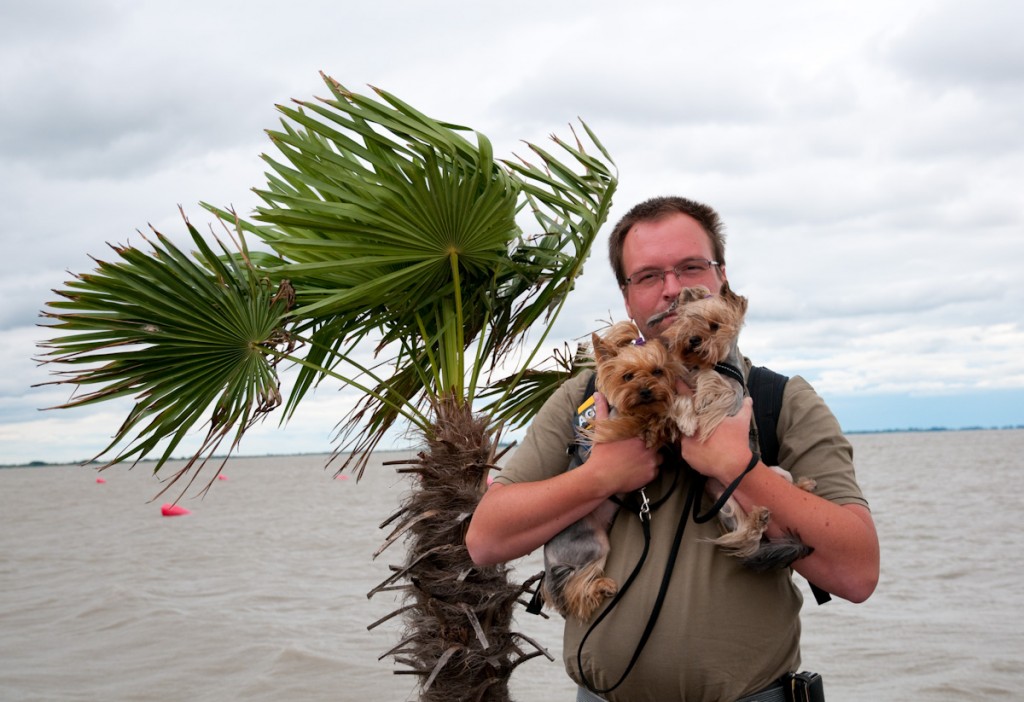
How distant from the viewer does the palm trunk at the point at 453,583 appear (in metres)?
4.46

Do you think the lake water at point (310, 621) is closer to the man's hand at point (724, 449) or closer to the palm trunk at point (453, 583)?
the palm trunk at point (453, 583)

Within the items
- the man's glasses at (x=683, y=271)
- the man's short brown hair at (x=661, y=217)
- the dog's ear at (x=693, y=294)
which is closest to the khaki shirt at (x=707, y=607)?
the dog's ear at (x=693, y=294)

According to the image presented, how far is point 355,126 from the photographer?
4.14 meters

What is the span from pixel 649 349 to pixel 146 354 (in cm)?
288

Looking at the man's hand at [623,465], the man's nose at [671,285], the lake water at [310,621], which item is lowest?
the lake water at [310,621]

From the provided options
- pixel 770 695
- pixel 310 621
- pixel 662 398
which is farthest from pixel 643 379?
pixel 310 621

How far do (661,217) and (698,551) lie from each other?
41.6 inches

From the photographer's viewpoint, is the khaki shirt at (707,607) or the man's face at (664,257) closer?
the khaki shirt at (707,607)

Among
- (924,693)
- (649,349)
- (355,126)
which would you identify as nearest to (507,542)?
(649,349)

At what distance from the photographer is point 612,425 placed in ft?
8.09

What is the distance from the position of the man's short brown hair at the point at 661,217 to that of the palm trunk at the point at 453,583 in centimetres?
190

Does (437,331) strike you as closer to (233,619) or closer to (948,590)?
(233,619)

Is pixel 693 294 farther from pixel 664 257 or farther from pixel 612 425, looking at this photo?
pixel 612 425

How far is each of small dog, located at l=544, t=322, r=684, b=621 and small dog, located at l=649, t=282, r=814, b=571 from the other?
0.18 feet
